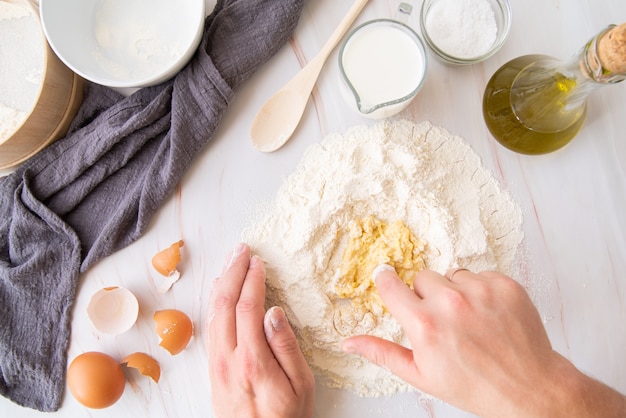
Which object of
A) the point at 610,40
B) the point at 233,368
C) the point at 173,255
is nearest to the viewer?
the point at 610,40

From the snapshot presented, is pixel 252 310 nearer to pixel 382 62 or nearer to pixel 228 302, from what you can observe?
pixel 228 302

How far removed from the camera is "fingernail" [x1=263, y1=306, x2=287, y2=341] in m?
0.90

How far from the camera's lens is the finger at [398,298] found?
0.78 meters

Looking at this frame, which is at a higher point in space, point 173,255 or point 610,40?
point 610,40

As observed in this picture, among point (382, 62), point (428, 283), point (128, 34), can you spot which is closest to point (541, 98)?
point (382, 62)

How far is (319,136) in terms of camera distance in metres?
1.05

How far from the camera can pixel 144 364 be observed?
98 centimetres

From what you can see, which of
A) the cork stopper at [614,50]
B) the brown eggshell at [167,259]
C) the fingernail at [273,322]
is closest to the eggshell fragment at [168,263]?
the brown eggshell at [167,259]

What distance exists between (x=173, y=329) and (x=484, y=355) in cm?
60

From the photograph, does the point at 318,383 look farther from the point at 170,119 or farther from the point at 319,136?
the point at 170,119

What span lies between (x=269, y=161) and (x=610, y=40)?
25.5 inches

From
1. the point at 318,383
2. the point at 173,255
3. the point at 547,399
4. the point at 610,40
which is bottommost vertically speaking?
the point at 318,383

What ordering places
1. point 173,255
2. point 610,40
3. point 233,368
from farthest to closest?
point 173,255 → point 233,368 → point 610,40

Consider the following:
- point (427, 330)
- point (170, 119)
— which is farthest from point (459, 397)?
point (170, 119)
